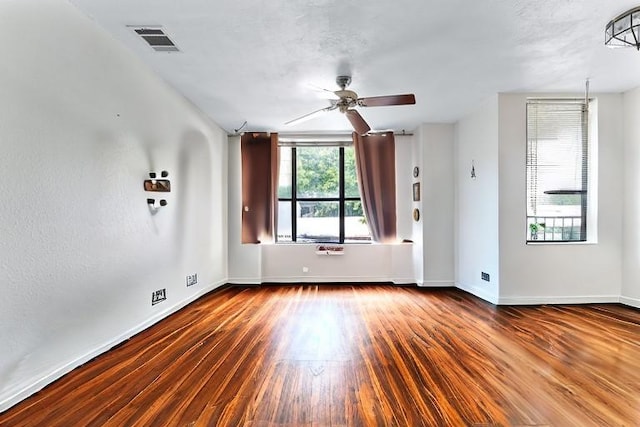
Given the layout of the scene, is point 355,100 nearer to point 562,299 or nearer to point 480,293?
point 480,293

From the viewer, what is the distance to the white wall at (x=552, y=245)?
3848mm

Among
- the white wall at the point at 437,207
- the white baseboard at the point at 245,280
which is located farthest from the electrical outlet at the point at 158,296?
the white wall at the point at 437,207

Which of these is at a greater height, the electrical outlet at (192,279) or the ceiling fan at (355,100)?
the ceiling fan at (355,100)

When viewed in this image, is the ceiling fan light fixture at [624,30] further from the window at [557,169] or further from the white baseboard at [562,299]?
the white baseboard at [562,299]

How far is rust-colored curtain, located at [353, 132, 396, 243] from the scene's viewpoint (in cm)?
531

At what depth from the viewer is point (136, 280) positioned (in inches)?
114

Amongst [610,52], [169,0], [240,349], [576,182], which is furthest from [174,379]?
[576,182]

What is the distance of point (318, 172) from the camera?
5559 mm

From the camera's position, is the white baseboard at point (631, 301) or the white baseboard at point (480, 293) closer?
the white baseboard at point (631, 301)

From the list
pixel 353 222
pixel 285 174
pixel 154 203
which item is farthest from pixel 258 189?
pixel 154 203

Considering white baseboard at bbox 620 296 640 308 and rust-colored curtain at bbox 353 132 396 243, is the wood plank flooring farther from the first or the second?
rust-colored curtain at bbox 353 132 396 243

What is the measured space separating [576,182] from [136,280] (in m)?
5.30

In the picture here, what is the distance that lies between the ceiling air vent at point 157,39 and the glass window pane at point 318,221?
10.8 ft

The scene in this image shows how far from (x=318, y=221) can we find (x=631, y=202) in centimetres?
429
